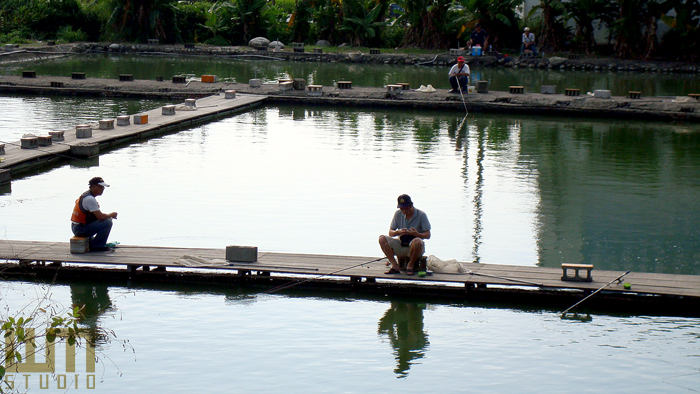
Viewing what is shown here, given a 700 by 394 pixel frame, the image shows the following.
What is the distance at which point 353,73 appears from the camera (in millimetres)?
34125

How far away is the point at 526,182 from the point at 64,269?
8.94 meters

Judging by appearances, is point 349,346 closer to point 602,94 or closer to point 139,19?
point 602,94

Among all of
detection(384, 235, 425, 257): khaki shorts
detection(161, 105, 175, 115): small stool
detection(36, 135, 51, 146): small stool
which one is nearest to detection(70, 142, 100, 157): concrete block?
detection(36, 135, 51, 146): small stool

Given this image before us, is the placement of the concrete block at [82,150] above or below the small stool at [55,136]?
below

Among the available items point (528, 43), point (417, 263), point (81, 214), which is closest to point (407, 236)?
point (417, 263)

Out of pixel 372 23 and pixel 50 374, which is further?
pixel 372 23

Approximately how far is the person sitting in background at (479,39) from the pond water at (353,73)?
175cm

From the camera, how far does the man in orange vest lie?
9797 mm

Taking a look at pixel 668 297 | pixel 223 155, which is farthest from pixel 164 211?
pixel 668 297

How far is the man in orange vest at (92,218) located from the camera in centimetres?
980

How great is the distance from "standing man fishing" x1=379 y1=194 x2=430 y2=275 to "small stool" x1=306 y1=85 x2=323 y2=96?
16799 millimetres

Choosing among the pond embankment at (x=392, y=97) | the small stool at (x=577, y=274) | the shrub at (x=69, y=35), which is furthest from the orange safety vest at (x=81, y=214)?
the shrub at (x=69, y=35)

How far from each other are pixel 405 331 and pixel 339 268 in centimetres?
137

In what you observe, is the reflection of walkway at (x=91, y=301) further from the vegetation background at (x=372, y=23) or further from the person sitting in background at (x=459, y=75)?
the vegetation background at (x=372, y=23)
